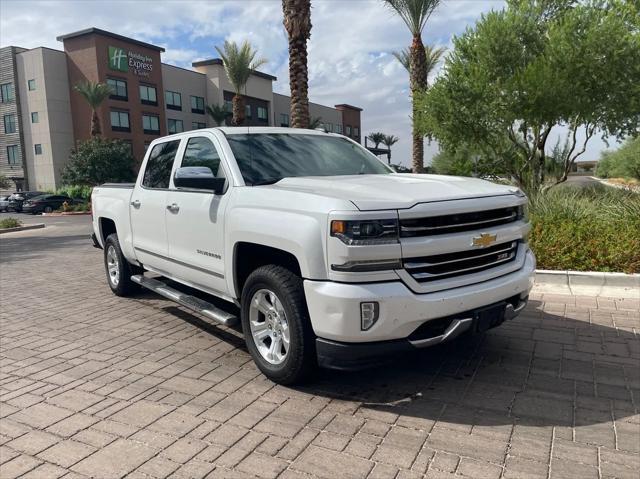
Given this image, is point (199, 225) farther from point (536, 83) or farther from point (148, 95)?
point (148, 95)

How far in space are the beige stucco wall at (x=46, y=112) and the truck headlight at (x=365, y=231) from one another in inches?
1925

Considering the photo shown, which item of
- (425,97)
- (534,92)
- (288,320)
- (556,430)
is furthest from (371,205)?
(425,97)

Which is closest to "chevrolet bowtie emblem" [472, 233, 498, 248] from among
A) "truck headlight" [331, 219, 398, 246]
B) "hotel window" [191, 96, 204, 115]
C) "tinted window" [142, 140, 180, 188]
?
"truck headlight" [331, 219, 398, 246]

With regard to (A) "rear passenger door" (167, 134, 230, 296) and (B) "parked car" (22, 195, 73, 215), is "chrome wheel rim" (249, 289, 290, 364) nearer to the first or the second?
(A) "rear passenger door" (167, 134, 230, 296)

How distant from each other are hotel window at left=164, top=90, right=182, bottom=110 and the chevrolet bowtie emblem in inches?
2131

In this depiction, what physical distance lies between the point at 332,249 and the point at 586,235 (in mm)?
5749

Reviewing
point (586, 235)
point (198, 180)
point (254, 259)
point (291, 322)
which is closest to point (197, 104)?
point (586, 235)

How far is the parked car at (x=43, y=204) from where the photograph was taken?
111ft

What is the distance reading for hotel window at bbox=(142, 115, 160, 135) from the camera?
50.3 m

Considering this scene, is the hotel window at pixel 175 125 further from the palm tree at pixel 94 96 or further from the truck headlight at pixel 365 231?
the truck headlight at pixel 365 231

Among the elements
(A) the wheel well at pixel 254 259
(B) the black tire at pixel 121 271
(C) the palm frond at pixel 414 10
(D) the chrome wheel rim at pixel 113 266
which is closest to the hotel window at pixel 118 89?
(C) the palm frond at pixel 414 10

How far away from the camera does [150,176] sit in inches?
232

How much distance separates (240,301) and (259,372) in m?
0.61

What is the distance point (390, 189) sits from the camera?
3.60 metres
